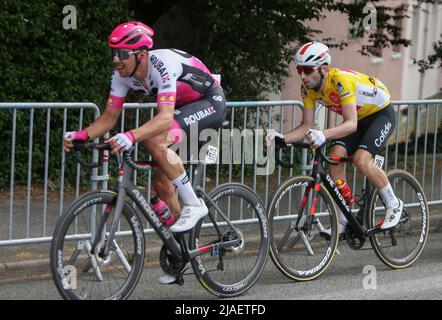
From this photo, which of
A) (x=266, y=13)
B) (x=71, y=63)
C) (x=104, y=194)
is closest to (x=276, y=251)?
(x=104, y=194)

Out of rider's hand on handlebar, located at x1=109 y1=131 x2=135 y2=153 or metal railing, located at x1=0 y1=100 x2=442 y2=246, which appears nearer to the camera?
rider's hand on handlebar, located at x1=109 y1=131 x2=135 y2=153

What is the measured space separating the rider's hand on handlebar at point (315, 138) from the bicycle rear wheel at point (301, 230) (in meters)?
0.32

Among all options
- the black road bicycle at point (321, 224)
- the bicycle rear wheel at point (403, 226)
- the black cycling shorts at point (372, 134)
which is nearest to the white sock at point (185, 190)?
the black road bicycle at point (321, 224)

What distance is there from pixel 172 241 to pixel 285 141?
1.29 metres

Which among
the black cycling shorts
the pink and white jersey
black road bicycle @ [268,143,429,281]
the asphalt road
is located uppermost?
the pink and white jersey

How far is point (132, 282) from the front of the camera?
6703mm

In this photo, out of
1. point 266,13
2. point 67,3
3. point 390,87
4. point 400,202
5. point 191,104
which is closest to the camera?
point 191,104

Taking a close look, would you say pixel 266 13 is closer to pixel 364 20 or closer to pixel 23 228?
pixel 364 20

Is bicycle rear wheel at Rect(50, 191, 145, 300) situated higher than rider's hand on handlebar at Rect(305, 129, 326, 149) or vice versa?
rider's hand on handlebar at Rect(305, 129, 326, 149)

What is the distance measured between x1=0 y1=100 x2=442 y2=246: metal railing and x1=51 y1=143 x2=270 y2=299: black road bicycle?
662 millimetres

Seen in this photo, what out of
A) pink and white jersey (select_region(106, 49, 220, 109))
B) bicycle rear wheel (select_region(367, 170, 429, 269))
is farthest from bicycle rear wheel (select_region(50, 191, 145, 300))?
bicycle rear wheel (select_region(367, 170, 429, 269))

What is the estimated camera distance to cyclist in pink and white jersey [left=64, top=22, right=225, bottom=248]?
6559 millimetres

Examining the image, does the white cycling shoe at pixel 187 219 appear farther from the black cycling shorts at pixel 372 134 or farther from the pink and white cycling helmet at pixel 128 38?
the black cycling shorts at pixel 372 134

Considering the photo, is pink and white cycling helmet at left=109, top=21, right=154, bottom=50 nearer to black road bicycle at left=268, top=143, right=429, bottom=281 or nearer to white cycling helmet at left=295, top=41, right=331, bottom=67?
white cycling helmet at left=295, top=41, right=331, bottom=67
